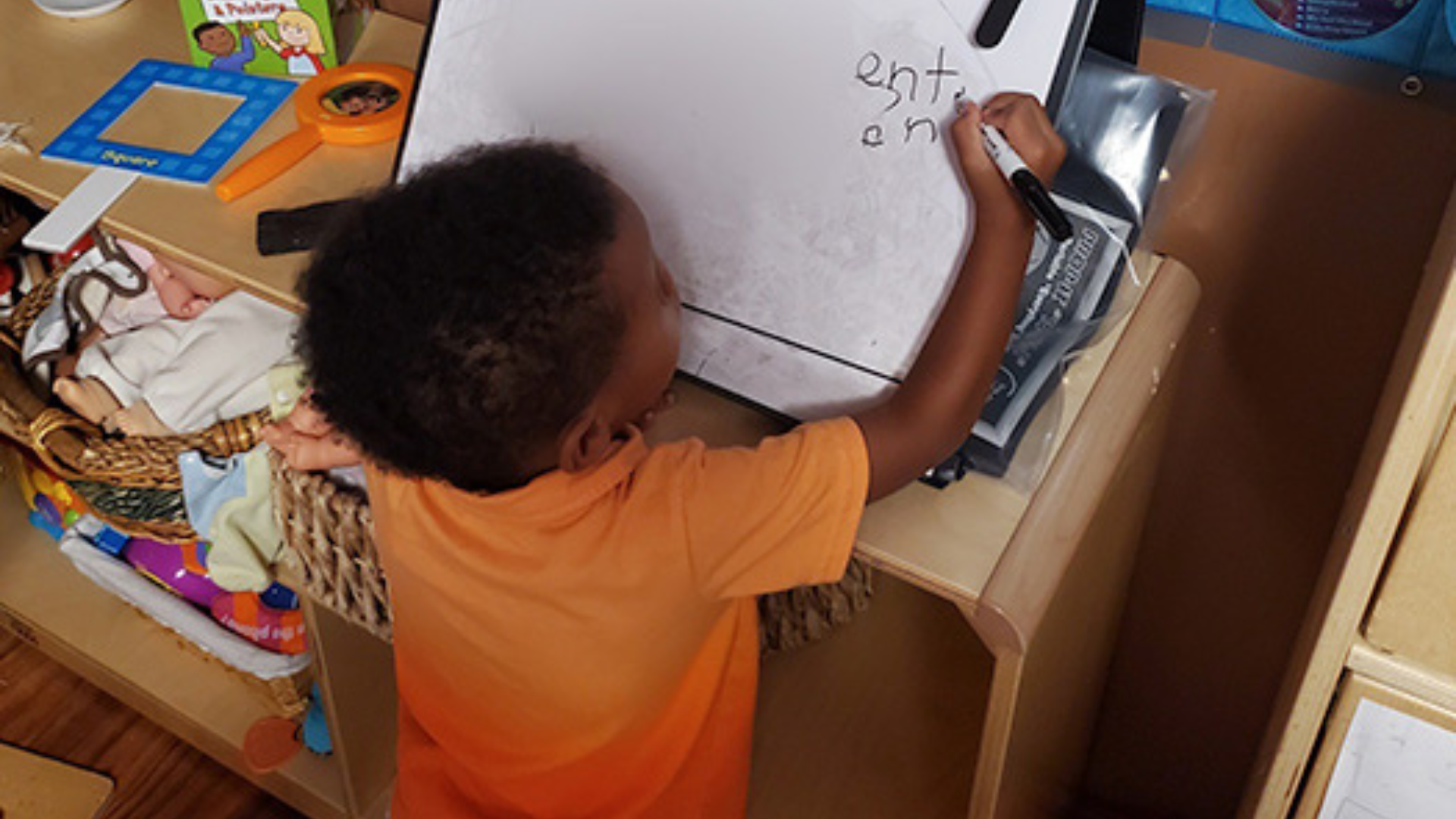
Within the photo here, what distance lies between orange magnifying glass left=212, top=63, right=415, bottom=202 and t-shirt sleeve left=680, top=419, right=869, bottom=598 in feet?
1.58

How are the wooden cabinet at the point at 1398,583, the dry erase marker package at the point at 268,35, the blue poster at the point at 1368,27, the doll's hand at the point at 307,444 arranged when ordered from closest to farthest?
the wooden cabinet at the point at 1398,583 < the blue poster at the point at 1368,27 < the doll's hand at the point at 307,444 < the dry erase marker package at the point at 268,35

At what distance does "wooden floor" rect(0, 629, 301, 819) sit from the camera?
1725 millimetres

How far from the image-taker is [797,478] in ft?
2.98

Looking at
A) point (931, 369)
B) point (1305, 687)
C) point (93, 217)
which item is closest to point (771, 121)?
point (931, 369)

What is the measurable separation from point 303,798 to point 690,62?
3.37 feet

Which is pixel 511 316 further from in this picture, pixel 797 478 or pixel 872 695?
pixel 872 695

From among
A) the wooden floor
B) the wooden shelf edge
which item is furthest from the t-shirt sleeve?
the wooden floor

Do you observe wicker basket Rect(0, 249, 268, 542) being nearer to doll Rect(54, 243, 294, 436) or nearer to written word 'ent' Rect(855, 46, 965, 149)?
doll Rect(54, 243, 294, 436)

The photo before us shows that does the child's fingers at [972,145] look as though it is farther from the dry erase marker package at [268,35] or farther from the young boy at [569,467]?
the dry erase marker package at [268,35]

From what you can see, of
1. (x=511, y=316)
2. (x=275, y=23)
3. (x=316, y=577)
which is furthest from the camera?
(x=275, y=23)

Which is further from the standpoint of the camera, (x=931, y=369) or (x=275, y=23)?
(x=275, y=23)

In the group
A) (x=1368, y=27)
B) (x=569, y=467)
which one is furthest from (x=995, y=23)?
(x=569, y=467)

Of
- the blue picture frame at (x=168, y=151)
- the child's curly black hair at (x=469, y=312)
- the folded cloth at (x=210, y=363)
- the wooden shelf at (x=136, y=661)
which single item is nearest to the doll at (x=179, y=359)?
the folded cloth at (x=210, y=363)

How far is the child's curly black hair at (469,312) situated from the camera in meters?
0.82
